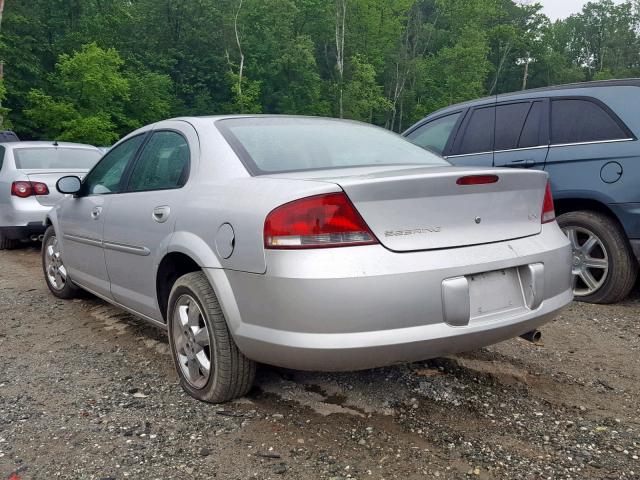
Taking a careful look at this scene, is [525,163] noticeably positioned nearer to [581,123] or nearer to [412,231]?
[581,123]

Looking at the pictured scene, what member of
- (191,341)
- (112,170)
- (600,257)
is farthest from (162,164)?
(600,257)

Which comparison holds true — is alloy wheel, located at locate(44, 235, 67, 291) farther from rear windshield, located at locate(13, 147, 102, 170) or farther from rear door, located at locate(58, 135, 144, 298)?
rear windshield, located at locate(13, 147, 102, 170)

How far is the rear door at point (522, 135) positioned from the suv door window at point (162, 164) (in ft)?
A: 10.8

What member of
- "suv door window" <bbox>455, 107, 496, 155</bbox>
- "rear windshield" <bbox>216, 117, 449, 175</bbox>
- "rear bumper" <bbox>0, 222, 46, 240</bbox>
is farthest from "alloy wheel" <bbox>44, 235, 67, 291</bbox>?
"suv door window" <bbox>455, 107, 496, 155</bbox>

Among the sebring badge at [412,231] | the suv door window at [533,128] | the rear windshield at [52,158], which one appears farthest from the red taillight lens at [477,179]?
the rear windshield at [52,158]

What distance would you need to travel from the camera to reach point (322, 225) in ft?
7.79

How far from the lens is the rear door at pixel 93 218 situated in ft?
13.0

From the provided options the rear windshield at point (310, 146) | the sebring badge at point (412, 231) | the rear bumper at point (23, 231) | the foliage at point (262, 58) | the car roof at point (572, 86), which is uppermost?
the foliage at point (262, 58)

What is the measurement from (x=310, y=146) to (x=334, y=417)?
149 centimetres

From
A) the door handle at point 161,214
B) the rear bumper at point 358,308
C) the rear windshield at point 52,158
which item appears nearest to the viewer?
the rear bumper at point 358,308

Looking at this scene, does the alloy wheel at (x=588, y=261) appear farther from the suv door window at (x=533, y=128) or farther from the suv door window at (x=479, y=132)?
the suv door window at (x=479, y=132)

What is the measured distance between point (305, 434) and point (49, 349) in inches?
87.5

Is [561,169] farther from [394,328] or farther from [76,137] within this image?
[76,137]

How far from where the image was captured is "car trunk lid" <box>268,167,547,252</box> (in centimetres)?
241
